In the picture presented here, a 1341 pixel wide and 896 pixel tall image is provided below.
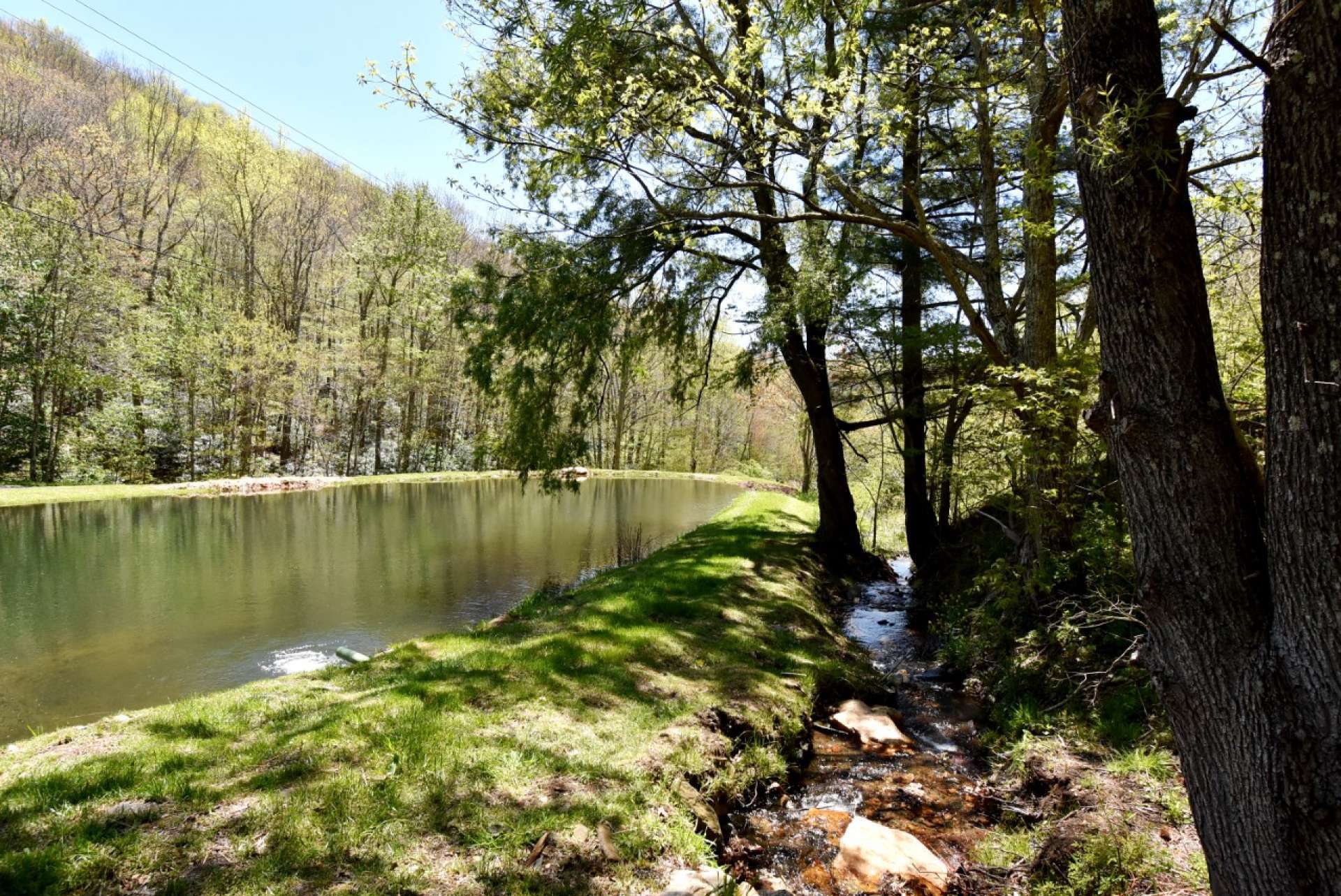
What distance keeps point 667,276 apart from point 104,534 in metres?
13.7

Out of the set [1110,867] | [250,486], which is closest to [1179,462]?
[1110,867]

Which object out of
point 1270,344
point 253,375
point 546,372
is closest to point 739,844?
point 1270,344

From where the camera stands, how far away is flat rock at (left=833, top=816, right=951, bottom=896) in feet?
11.0

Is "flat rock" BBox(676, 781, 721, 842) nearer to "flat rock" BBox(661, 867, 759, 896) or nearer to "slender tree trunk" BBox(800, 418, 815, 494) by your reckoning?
"flat rock" BBox(661, 867, 759, 896)

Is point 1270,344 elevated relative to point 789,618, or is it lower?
elevated

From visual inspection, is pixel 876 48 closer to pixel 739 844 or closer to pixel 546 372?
pixel 546 372

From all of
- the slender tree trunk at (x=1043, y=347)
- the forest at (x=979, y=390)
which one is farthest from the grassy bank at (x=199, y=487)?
the slender tree trunk at (x=1043, y=347)

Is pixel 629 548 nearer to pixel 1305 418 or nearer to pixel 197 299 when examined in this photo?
pixel 1305 418

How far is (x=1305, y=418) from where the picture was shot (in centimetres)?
164

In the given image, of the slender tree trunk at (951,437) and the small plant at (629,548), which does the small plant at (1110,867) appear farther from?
the small plant at (629,548)

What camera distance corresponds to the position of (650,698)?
4.91 meters

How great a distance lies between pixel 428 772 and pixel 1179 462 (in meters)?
3.79

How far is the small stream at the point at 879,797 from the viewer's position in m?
3.64

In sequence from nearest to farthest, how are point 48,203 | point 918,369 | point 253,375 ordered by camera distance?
point 918,369 → point 48,203 → point 253,375
